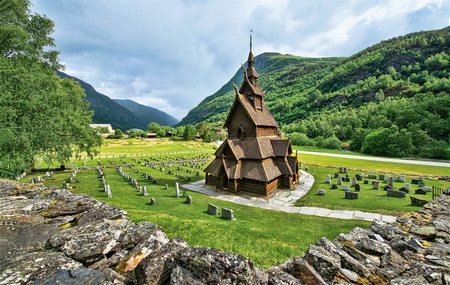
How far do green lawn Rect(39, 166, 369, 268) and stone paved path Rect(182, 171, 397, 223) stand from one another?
162 cm

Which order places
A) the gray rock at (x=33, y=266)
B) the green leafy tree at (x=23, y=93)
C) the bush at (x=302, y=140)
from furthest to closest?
1. the bush at (x=302, y=140)
2. the green leafy tree at (x=23, y=93)
3. the gray rock at (x=33, y=266)

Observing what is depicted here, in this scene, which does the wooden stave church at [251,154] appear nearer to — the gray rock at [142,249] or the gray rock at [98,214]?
the gray rock at [98,214]

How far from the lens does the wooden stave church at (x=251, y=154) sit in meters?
22.6

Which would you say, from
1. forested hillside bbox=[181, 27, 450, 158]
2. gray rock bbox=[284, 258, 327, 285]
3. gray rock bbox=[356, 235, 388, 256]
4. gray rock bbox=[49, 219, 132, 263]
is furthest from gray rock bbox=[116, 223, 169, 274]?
forested hillside bbox=[181, 27, 450, 158]

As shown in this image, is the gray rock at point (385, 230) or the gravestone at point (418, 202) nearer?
the gray rock at point (385, 230)

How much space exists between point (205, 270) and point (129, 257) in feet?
4.18

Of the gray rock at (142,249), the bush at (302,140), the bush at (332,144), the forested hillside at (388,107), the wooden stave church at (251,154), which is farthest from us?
the bush at (302,140)

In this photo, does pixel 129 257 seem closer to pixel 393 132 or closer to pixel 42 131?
pixel 42 131

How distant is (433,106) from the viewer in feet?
239

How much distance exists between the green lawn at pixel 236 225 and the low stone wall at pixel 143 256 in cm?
251

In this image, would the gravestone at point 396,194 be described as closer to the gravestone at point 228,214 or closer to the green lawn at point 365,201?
the green lawn at point 365,201

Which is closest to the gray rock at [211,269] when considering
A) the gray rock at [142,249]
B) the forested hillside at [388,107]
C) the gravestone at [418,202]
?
the gray rock at [142,249]

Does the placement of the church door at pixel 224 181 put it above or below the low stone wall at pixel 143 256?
below

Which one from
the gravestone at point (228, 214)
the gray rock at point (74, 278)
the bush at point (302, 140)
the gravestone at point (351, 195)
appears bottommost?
the gravestone at point (351, 195)
